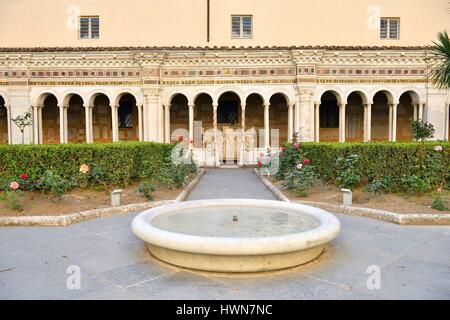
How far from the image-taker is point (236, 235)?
4.94 meters

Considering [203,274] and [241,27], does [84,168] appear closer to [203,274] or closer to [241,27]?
[203,274]

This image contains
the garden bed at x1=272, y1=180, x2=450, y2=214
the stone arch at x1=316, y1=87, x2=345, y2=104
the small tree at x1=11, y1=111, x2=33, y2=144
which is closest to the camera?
the garden bed at x1=272, y1=180, x2=450, y2=214

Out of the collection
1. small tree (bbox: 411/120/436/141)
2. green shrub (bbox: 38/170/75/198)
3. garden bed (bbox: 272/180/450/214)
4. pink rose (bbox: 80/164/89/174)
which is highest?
small tree (bbox: 411/120/436/141)

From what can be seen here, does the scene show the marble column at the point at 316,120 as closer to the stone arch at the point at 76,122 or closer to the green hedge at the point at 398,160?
the green hedge at the point at 398,160

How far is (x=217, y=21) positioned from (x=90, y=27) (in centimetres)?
706

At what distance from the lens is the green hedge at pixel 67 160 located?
8.90 metres

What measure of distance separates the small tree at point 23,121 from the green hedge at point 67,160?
8.64 meters

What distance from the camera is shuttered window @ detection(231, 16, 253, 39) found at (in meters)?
19.9

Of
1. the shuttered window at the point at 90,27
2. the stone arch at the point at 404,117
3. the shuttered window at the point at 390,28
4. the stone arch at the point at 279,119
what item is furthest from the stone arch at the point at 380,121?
the shuttered window at the point at 90,27

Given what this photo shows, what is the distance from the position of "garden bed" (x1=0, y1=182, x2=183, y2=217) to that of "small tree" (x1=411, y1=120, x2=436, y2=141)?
11.9m

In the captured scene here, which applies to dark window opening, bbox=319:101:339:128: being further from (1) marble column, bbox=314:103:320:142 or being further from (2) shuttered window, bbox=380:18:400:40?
(2) shuttered window, bbox=380:18:400:40

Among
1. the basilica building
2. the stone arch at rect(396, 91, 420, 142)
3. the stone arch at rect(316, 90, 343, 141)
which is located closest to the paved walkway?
the basilica building

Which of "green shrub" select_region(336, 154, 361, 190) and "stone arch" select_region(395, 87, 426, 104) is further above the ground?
"stone arch" select_region(395, 87, 426, 104)

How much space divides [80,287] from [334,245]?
11.5ft
